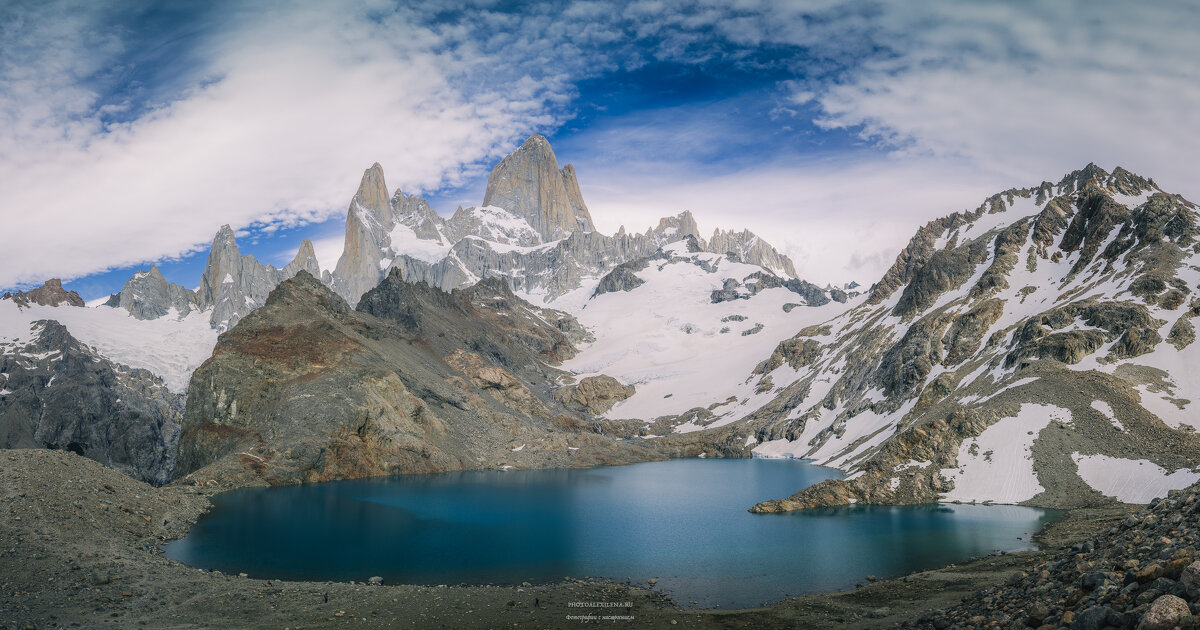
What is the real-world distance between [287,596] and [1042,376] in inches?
3507

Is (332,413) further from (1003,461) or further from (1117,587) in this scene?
(1117,587)

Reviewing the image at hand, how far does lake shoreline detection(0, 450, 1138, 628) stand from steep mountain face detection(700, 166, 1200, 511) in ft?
82.2

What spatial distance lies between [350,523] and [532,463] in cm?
7414

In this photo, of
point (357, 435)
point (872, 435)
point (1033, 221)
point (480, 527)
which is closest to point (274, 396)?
point (357, 435)

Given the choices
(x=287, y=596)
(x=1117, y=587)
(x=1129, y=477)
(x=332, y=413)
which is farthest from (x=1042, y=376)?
(x=332, y=413)

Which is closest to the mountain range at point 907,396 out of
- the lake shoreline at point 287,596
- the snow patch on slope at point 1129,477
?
the snow patch on slope at point 1129,477

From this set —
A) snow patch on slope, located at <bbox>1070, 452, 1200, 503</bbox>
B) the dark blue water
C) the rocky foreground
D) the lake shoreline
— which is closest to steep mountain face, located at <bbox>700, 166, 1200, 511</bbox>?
snow patch on slope, located at <bbox>1070, 452, 1200, 503</bbox>

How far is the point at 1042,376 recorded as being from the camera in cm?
8462

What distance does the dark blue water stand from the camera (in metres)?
45.4

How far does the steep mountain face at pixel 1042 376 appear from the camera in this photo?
71.0m

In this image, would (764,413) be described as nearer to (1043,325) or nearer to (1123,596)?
(1043,325)

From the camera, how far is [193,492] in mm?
83625

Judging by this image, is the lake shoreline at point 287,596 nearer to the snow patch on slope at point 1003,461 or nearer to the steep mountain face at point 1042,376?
the snow patch on slope at point 1003,461

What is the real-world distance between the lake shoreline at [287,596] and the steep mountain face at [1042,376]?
25.0m
